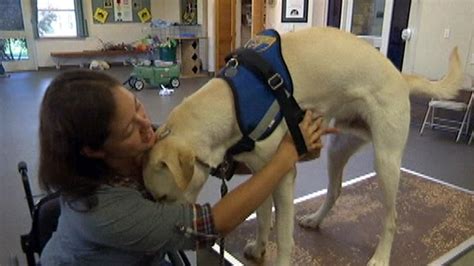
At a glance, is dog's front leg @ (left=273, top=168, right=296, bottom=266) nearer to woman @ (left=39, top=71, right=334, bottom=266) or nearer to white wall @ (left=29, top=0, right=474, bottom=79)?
woman @ (left=39, top=71, right=334, bottom=266)

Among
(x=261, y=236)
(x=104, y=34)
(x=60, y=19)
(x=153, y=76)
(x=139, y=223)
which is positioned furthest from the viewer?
(x=104, y=34)

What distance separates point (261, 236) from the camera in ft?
5.25

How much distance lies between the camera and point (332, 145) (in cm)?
182

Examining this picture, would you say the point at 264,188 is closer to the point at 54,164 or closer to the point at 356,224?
the point at 54,164

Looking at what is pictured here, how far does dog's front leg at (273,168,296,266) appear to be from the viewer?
1.24 metres

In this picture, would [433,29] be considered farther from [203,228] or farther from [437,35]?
[203,228]

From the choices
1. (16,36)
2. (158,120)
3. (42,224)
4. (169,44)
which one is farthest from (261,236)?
(16,36)

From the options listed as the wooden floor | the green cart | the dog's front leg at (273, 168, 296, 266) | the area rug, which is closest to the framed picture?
the green cart

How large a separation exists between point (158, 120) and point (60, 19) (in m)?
6.20

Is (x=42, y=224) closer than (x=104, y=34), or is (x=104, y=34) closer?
(x=42, y=224)

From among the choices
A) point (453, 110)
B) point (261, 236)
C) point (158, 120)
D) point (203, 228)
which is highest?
point (203, 228)

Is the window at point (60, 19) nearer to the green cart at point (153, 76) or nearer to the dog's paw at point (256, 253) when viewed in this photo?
the green cart at point (153, 76)

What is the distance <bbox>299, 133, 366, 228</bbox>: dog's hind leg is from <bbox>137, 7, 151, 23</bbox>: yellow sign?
9.41 meters

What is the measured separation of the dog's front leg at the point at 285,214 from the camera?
1.24 m
